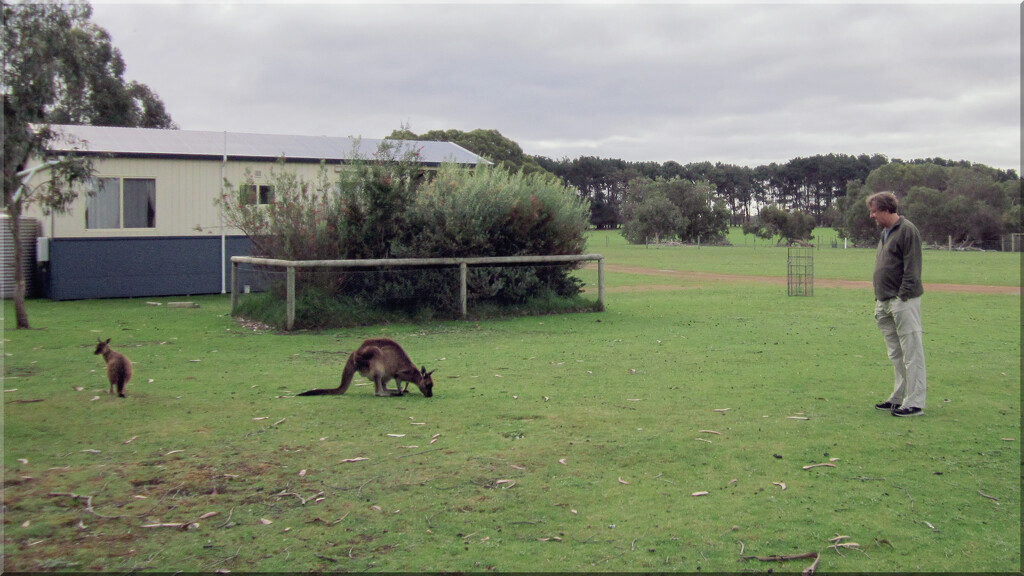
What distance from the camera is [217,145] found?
72.2 ft

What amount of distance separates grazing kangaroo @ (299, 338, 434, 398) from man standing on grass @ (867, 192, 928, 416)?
474cm

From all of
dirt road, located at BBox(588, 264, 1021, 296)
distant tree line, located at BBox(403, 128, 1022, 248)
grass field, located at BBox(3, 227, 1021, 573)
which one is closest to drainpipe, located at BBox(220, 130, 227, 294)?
grass field, located at BBox(3, 227, 1021, 573)

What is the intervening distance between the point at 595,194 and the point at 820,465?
10694 centimetres

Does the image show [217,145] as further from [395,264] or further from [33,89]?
[33,89]

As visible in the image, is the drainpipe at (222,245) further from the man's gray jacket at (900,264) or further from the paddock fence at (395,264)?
the man's gray jacket at (900,264)

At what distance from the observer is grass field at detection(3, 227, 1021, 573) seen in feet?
14.4

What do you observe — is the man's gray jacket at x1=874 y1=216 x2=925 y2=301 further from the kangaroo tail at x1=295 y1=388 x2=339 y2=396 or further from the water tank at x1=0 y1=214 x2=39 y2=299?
the water tank at x1=0 y1=214 x2=39 y2=299

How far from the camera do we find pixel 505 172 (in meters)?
18.3

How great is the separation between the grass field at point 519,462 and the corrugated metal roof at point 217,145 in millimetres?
9691

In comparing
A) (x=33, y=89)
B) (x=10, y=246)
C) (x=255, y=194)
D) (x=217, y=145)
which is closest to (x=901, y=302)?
(x=33, y=89)

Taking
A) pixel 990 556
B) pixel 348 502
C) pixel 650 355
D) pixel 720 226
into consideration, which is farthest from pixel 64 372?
pixel 720 226

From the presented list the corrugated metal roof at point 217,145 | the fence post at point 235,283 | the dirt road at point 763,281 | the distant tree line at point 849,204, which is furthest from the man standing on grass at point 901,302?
the distant tree line at point 849,204

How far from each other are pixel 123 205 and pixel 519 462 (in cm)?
1790

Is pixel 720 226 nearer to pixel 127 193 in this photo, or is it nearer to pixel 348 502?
pixel 127 193
